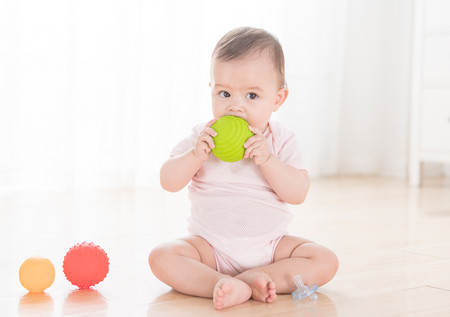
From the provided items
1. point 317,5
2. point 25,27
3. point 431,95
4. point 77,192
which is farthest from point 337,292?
point 317,5

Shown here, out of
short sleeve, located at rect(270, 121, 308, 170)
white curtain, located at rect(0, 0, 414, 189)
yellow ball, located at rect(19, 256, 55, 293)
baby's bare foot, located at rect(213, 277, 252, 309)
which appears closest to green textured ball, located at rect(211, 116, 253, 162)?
short sleeve, located at rect(270, 121, 308, 170)

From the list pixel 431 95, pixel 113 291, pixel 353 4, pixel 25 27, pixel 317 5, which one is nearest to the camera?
pixel 113 291

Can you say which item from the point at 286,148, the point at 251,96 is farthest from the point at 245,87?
the point at 286,148

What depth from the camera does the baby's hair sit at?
117 cm

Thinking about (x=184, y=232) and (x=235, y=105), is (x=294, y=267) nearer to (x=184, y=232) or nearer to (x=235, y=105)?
(x=235, y=105)

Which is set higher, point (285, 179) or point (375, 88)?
point (375, 88)

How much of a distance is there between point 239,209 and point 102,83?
51.5 inches

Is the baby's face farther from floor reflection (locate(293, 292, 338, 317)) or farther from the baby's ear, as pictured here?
floor reflection (locate(293, 292, 338, 317))

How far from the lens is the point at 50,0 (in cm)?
224

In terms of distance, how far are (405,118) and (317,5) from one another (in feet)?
2.41

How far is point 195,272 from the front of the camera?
43.1 inches

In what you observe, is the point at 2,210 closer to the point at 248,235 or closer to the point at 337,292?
the point at 248,235

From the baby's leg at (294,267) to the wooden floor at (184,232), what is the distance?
2 centimetres

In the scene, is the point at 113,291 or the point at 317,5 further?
the point at 317,5
